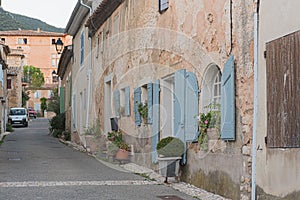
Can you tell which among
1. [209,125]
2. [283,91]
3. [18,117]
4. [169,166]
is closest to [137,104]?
[169,166]

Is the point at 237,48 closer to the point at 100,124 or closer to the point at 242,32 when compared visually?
the point at 242,32

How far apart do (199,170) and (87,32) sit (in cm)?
1444

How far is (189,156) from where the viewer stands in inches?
428

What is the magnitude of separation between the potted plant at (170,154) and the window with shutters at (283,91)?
3.49m

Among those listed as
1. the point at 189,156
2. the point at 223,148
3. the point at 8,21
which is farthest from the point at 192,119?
the point at 8,21

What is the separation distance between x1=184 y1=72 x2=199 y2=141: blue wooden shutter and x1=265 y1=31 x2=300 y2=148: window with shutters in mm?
2931

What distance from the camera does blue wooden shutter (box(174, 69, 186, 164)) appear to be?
11.1 metres

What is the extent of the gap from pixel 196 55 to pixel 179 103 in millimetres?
1248

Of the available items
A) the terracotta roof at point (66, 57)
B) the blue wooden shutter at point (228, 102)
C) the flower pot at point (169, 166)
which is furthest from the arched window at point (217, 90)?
the terracotta roof at point (66, 57)

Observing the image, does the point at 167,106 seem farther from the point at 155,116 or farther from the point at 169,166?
the point at 169,166

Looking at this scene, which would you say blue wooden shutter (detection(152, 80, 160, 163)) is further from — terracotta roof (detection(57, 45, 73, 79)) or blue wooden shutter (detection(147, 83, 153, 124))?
terracotta roof (detection(57, 45, 73, 79))

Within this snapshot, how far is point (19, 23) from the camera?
468ft

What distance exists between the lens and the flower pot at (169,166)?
10.9 m

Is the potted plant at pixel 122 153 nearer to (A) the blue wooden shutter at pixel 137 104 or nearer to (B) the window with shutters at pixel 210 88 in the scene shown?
(A) the blue wooden shutter at pixel 137 104
